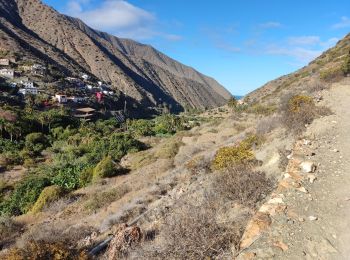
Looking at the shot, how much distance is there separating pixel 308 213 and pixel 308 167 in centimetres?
178

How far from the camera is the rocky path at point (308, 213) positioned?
18.4 ft

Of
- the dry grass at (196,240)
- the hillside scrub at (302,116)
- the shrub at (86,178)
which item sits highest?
the hillside scrub at (302,116)

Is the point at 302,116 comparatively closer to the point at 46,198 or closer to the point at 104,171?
the point at 46,198

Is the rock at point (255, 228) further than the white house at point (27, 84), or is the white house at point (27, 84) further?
the white house at point (27, 84)

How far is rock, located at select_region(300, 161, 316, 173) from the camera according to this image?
26.4ft

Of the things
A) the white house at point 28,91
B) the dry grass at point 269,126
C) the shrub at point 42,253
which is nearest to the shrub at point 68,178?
the dry grass at point 269,126

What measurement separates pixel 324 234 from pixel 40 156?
1466 inches

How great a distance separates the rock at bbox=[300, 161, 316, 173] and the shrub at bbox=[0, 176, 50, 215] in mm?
16059

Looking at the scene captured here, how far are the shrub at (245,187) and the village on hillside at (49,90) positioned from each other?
61407mm

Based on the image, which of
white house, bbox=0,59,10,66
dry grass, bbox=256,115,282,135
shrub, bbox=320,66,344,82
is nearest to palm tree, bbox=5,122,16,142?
shrub, bbox=320,66,344,82

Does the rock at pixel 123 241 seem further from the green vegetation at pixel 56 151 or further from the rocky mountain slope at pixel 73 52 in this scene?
the rocky mountain slope at pixel 73 52

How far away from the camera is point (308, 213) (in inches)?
257

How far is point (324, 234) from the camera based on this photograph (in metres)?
5.96

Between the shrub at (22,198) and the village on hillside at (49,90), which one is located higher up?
the village on hillside at (49,90)
